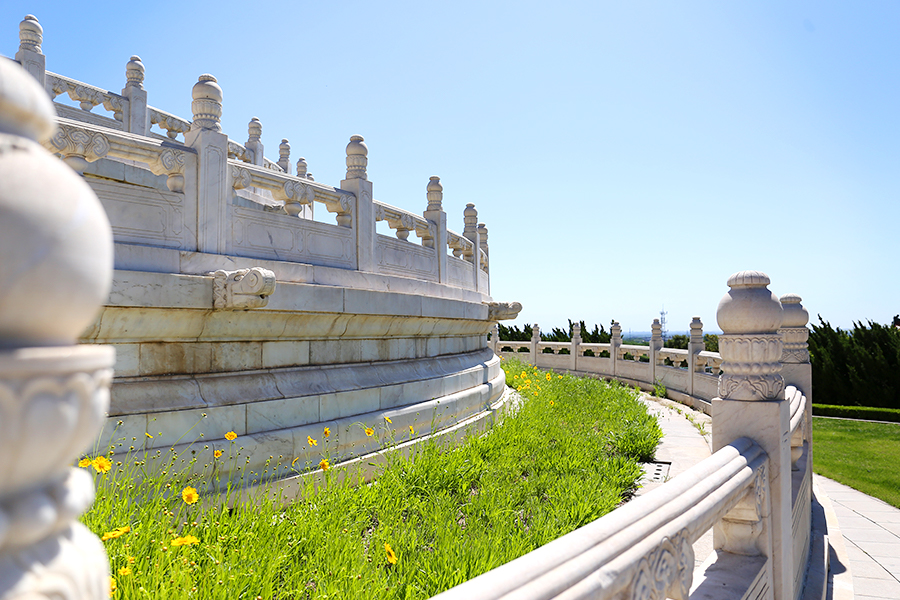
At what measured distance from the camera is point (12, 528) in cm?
67

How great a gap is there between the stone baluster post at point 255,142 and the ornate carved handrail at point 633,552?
11549 mm

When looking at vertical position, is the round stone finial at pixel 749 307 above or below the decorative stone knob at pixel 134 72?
below

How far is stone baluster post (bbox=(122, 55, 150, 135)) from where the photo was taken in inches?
387

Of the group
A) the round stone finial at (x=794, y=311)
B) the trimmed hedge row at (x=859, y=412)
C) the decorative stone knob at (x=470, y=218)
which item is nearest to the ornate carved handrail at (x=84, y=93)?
the decorative stone knob at (x=470, y=218)

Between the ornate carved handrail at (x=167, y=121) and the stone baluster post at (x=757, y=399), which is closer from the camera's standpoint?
the stone baluster post at (x=757, y=399)

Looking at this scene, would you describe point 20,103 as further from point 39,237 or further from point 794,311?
point 794,311

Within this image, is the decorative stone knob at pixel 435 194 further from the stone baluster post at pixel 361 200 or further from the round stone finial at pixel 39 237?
the round stone finial at pixel 39 237

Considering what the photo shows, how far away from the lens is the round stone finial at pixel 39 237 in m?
0.67

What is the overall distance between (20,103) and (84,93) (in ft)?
35.1

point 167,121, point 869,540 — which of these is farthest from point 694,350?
point 167,121

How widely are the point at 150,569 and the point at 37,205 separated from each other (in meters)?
2.58

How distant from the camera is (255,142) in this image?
1246cm

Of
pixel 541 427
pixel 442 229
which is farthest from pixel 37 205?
pixel 442 229

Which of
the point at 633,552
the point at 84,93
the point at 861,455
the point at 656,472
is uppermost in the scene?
the point at 84,93
